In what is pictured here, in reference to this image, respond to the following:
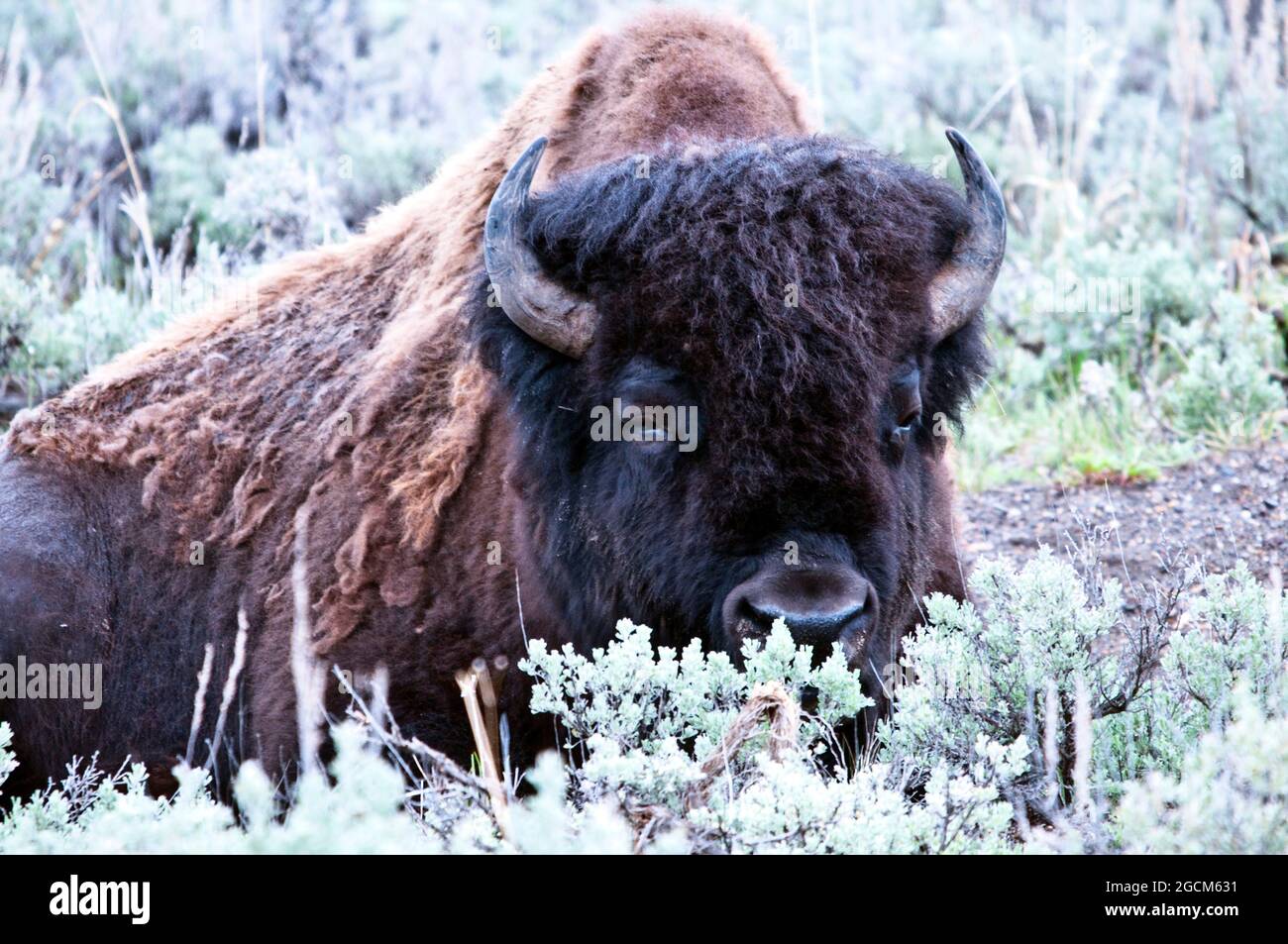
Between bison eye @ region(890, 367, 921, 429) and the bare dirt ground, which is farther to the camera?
the bare dirt ground

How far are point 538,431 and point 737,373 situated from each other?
744 mm

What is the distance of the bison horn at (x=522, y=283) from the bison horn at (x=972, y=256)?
38.6 inches

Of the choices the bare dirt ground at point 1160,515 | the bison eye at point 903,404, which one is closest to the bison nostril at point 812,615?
the bison eye at point 903,404

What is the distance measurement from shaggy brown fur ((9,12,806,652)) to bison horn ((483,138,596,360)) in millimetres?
534

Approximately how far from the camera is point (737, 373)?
3.62 metres

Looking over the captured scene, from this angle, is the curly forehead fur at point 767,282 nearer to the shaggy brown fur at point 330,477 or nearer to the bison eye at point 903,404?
the bison eye at point 903,404

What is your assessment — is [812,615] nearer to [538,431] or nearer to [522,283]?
[538,431]

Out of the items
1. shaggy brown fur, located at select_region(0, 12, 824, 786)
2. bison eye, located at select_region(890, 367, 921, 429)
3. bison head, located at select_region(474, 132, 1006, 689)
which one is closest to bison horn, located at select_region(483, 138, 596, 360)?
bison head, located at select_region(474, 132, 1006, 689)

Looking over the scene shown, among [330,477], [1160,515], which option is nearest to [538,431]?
[330,477]

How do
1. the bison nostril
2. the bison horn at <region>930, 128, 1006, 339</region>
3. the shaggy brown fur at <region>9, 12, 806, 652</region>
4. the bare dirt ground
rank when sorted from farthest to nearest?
1. the bare dirt ground
2. the shaggy brown fur at <region>9, 12, 806, 652</region>
3. the bison horn at <region>930, 128, 1006, 339</region>
4. the bison nostril

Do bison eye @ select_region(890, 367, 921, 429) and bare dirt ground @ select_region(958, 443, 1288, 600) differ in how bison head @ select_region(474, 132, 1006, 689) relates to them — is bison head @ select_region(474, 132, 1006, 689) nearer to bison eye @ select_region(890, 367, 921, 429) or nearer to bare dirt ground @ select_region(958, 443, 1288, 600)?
bison eye @ select_region(890, 367, 921, 429)

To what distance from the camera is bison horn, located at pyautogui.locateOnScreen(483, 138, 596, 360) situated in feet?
12.9

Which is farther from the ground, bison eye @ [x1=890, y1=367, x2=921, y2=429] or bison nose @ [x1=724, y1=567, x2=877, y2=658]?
bison eye @ [x1=890, y1=367, x2=921, y2=429]

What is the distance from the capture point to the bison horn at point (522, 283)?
12.9ft
